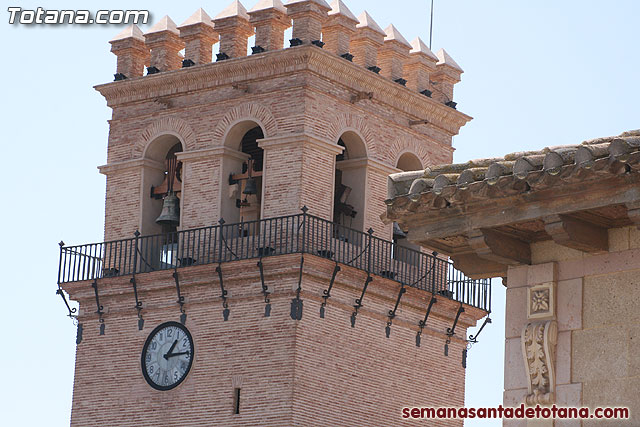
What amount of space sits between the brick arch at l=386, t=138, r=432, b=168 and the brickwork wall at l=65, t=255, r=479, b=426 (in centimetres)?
266

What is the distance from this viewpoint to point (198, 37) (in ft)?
113

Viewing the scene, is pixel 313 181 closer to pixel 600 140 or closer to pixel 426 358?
pixel 426 358

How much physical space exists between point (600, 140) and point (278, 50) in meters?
18.4

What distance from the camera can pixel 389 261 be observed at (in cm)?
3347

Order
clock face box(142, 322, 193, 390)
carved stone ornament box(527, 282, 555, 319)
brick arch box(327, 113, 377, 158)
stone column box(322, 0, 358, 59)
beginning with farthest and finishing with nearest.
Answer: stone column box(322, 0, 358, 59)
brick arch box(327, 113, 377, 158)
clock face box(142, 322, 193, 390)
carved stone ornament box(527, 282, 555, 319)

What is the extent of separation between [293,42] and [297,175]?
2.53 metres

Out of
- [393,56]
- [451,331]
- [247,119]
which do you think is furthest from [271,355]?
[393,56]

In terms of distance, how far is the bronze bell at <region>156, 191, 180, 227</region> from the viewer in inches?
1337

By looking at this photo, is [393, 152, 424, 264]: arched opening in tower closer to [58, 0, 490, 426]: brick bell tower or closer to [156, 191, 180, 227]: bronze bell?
[58, 0, 490, 426]: brick bell tower

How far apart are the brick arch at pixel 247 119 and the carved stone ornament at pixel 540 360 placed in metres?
18.2

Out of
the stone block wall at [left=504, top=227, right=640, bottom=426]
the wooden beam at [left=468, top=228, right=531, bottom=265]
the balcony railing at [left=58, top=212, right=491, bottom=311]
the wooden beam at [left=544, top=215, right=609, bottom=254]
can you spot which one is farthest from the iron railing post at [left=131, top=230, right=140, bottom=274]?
the wooden beam at [left=544, top=215, right=609, bottom=254]

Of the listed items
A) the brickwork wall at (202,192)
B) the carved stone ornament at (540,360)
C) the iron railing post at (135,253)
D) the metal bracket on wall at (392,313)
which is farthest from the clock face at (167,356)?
the carved stone ornament at (540,360)

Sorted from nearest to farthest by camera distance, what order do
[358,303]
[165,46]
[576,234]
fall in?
[576,234] < [358,303] < [165,46]

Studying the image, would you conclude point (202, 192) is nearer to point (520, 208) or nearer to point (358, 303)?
point (358, 303)
